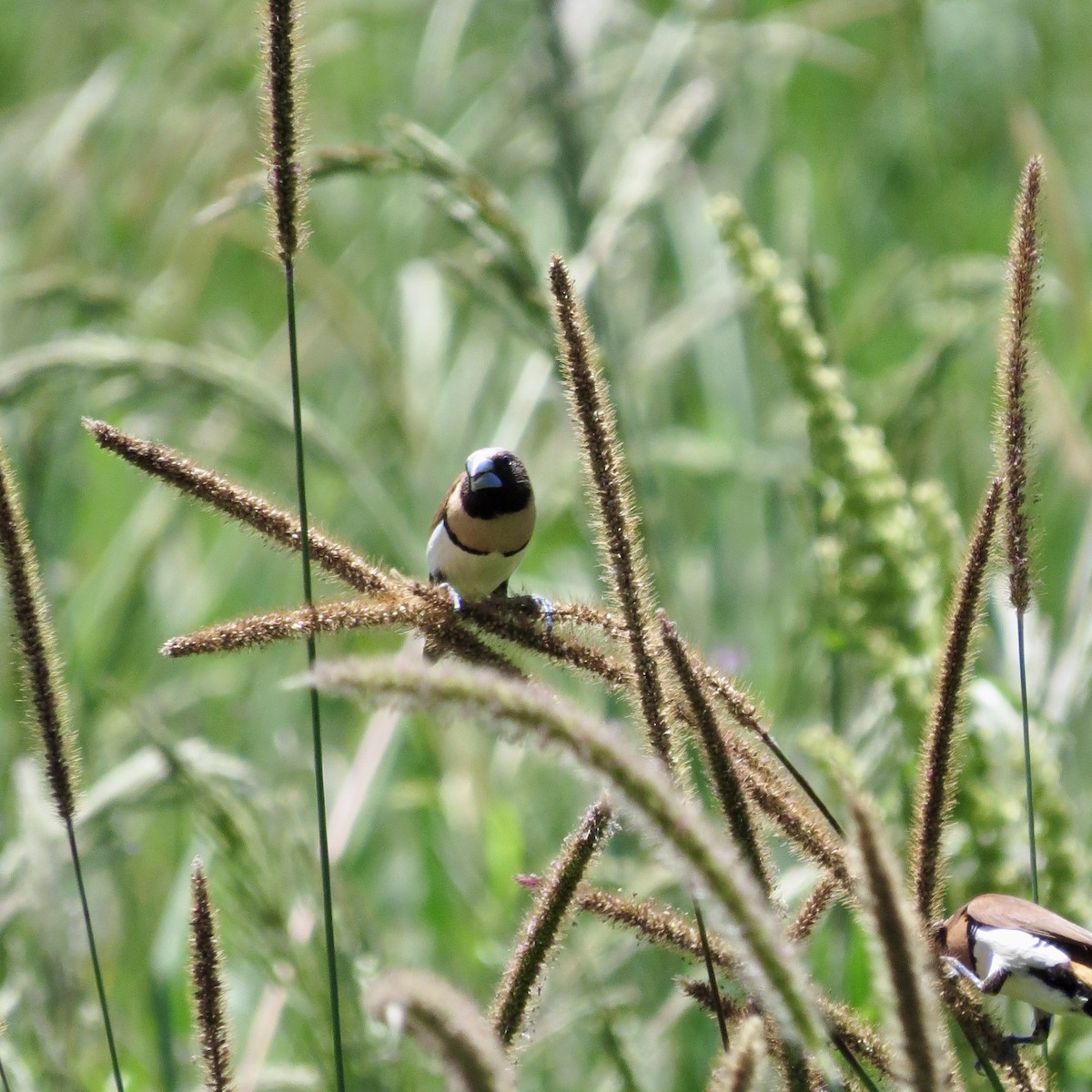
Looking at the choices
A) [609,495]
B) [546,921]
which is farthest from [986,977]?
[609,495]

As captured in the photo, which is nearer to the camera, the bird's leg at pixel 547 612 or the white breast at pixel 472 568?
the bird's leg at pixel 547 612

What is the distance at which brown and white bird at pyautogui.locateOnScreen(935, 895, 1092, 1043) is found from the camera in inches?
46.8

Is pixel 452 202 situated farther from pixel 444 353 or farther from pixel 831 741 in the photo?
pixel 444 353

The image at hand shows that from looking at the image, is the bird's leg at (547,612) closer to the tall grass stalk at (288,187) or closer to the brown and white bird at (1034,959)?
the tall grass stalk at (288,187)

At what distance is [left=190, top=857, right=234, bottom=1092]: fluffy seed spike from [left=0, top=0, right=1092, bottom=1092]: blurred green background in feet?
2.46

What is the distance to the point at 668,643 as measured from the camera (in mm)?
989

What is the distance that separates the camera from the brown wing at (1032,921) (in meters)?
1.17

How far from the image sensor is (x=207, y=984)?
1058 mm

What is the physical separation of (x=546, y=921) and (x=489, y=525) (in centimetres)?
133

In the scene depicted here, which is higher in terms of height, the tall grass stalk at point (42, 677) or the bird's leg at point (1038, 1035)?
the tall grass stalk at point (42, 677)

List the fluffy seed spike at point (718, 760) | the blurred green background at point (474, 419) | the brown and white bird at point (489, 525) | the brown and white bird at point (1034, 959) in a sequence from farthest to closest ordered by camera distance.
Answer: the brown and white bird at point (489, 525)
the blurred green background at point (474, 419)
the brown and white bird at point (1034, 959)
the fluffy seed spike at point (718, 760)

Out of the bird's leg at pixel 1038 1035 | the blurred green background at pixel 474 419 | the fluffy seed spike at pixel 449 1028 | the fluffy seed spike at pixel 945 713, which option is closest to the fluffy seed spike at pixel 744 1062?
the fluffy seed spike at pixel 449 1028

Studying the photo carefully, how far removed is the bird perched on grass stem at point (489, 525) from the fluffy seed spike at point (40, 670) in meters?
1.18

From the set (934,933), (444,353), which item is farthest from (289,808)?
(444,353)
